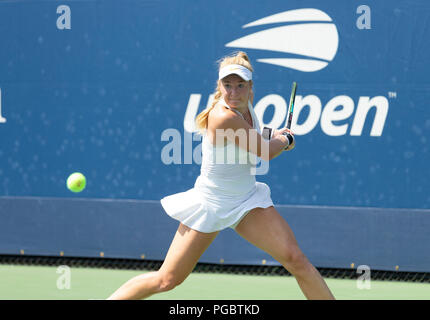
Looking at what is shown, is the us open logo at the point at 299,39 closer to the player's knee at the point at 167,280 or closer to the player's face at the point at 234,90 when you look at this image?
the player's face at the point at 234,90

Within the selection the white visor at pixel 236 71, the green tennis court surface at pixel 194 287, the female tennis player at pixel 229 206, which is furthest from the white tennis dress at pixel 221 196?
the green tennis court surface at pixel 194 287

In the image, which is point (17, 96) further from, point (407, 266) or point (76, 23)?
point (407, 266)

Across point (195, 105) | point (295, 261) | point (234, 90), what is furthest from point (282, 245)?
point (195, 105)

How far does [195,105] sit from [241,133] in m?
2.96

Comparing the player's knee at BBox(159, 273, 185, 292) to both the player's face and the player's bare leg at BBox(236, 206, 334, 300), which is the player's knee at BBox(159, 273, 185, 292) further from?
the player's face

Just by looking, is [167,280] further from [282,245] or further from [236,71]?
[236,71]

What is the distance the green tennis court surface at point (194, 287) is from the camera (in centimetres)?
640

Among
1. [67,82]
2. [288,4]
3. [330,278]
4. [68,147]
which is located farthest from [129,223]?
[288,4]

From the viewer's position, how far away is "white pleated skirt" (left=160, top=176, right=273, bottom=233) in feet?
15.1

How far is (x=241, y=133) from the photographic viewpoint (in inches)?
180

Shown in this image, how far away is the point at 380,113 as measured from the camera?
708cm

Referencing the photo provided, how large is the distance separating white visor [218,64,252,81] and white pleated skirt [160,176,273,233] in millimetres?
629

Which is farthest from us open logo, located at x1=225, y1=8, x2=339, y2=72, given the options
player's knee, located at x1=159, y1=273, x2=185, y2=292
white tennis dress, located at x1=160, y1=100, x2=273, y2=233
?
player's knee, located at x1=159, y1=273, x2=185, y2=292

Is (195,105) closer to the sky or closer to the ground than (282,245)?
closer to the sky
